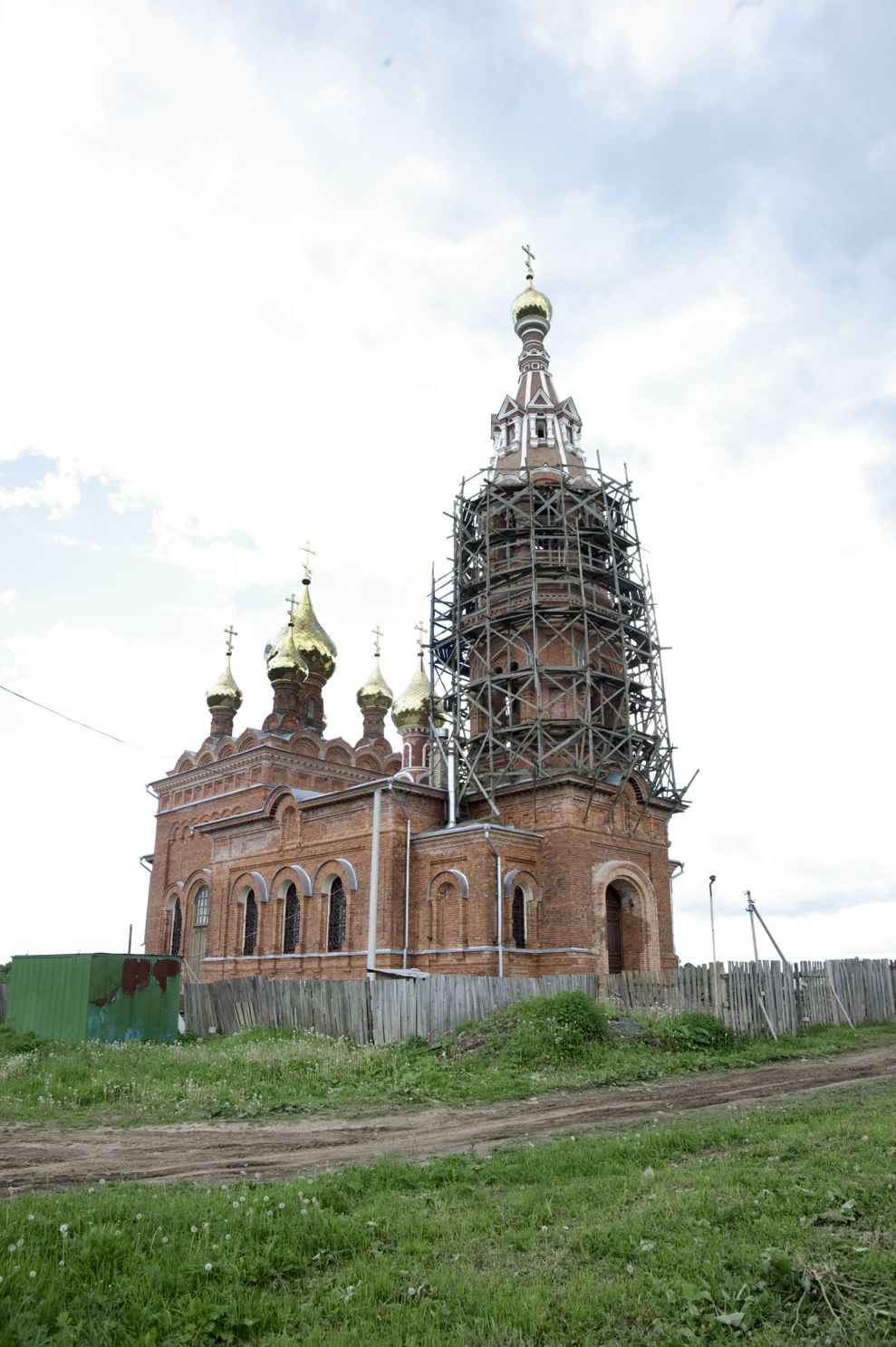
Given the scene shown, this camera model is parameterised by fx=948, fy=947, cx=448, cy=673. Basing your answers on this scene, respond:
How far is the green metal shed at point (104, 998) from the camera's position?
17062mm

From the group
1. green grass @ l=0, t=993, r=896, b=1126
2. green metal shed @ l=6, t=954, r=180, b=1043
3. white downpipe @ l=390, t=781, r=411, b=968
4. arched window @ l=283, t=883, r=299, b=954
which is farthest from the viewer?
arched window @ l=283, t=883, r=299, b=954

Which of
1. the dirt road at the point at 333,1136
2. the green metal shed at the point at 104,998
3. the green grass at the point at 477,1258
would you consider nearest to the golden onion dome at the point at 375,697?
the green metal shed at the point at 104,998

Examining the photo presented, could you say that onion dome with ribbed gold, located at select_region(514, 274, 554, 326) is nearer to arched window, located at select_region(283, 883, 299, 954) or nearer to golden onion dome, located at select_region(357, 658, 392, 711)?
golden onion dome, located at select_region(357, 658, 392, 711)

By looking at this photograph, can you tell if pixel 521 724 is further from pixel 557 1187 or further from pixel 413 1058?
pixel 557 1187

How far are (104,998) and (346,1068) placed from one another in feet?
21.9

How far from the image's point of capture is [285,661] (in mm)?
33000

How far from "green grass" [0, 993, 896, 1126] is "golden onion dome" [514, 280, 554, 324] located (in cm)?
2349

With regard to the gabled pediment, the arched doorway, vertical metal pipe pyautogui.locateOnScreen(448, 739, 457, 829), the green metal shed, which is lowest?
the green metal shed

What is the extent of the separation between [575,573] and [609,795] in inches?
246

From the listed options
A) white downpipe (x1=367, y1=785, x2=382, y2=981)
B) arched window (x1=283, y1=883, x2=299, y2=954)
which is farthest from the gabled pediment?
arched window (x1=283, y1=883, x2=299, y2=954)

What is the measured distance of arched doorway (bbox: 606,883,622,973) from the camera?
70.8 ft

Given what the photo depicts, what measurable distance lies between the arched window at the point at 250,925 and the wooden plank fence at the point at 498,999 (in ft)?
22.0

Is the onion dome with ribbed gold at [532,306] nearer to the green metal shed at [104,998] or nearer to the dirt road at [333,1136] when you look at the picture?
the green metal shed at [104,998]

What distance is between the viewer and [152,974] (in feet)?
58.3
